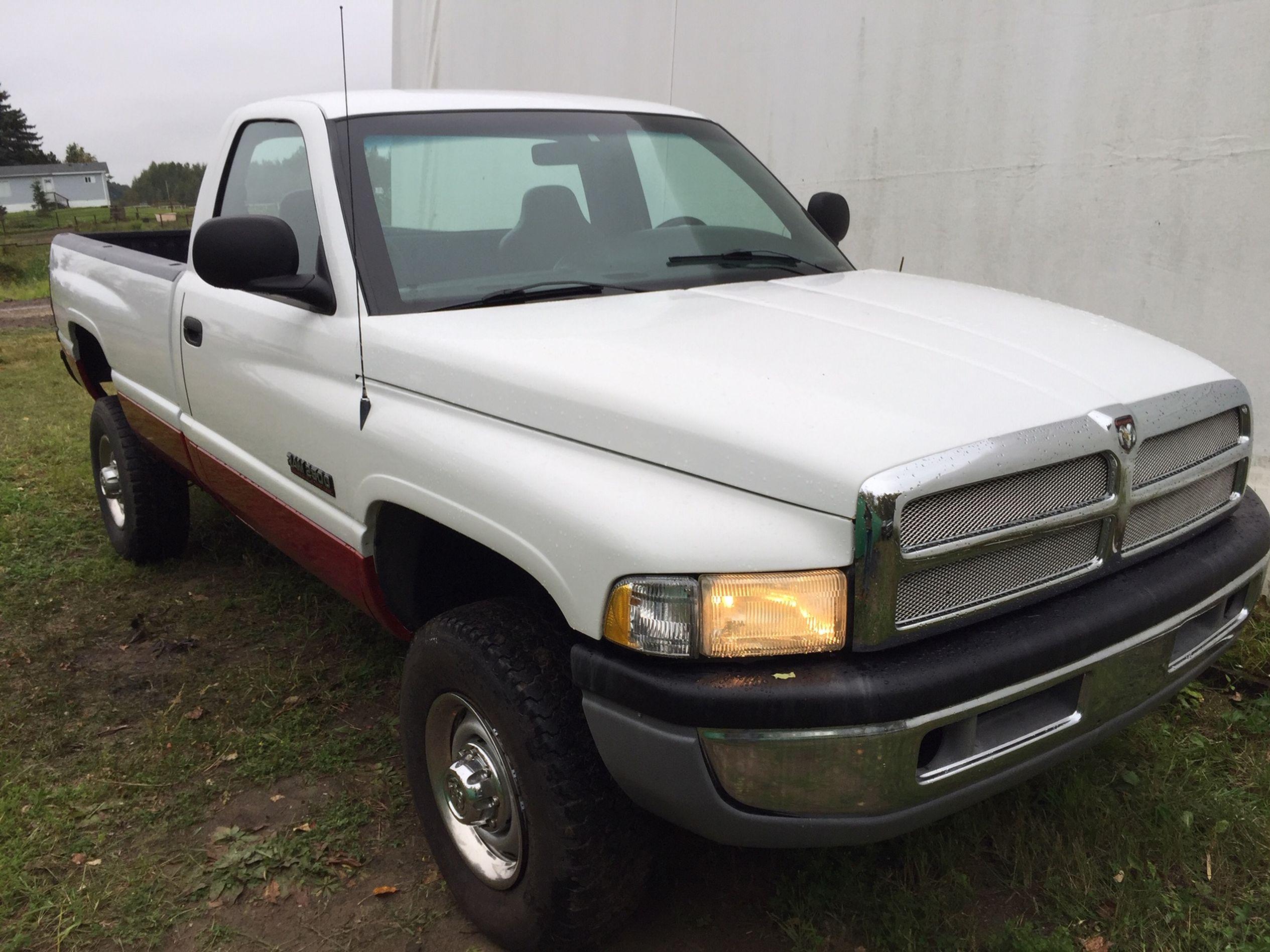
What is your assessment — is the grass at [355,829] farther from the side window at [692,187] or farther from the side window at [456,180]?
the side window at [692,187]

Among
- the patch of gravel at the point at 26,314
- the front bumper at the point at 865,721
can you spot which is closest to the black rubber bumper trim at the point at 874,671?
the front bumper at the point at 865,721

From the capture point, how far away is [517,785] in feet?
7.04

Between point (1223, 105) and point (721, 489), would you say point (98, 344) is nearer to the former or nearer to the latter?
point (721, 489)

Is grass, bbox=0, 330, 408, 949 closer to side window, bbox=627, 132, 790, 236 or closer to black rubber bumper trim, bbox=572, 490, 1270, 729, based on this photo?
black rubber bumper trim, bbox=572, 490, 1270, 729

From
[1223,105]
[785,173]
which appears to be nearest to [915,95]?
[785,173]

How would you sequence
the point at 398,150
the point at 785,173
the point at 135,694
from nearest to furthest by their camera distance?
the point at 398,150
the point at 135,694
the point at 785,173

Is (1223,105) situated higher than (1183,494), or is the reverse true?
(1223,105)

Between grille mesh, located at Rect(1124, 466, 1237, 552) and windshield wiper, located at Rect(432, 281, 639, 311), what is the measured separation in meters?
1.29

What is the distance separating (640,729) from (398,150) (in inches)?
71.1

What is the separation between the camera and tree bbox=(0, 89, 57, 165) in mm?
86375

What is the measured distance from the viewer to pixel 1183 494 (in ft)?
7.50

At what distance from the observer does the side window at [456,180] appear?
279 cm

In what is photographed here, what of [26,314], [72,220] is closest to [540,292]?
[26,314]

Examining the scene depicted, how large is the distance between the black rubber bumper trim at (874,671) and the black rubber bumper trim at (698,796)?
3 cm
